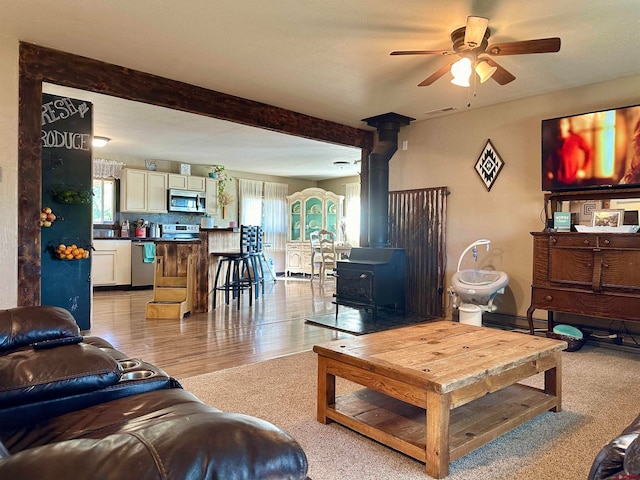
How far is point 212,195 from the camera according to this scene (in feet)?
29.7

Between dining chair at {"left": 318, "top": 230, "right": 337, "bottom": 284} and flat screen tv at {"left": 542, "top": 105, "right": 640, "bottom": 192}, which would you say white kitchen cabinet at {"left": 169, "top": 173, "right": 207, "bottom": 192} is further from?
flat screen tv at {"left": 542, "top": 105, "right": 640, "bottom": 192}

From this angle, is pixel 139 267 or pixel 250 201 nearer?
pixel 139 267

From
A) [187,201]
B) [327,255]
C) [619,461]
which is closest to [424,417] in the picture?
[619,461]

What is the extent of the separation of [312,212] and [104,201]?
4.34 meters

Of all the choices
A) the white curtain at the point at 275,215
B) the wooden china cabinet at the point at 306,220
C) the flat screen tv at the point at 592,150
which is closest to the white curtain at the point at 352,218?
the wooden china cabinet at the point at 306,220

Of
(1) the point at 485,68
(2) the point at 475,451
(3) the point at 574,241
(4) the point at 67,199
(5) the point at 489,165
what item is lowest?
(2) the point at 475,451

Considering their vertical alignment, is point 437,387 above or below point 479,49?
below

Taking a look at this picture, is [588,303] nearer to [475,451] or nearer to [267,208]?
[475,451]

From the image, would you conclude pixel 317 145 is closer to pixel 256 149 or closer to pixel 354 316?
pixel 256 149

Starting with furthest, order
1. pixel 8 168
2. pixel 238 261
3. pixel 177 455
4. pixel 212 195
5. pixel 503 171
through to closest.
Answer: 1. pixel 212 195
2. pixel 238 261
3. pixel 503 171
4. pixel 8 168
5. pixel 177 455

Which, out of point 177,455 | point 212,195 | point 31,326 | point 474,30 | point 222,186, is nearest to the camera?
point 177,455

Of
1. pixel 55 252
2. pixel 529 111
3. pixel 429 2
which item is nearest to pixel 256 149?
pixel 55 252

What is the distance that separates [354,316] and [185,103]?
295cm

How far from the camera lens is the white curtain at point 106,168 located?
7.46 meters
